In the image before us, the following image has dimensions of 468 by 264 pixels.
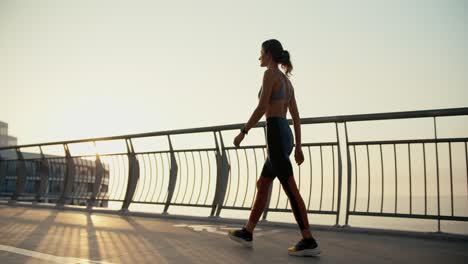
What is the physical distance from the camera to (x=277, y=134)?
4.01 metres

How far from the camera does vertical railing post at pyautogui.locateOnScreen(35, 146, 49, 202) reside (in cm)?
1073

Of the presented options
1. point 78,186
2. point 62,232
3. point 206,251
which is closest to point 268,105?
point 206,251

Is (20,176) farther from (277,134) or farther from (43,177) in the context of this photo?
(277,134)

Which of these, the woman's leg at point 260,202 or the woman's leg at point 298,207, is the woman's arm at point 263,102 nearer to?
the woman's leg at point 260,202

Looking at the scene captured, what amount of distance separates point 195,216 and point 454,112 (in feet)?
14.0

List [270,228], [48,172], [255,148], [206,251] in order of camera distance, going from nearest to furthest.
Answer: [206,251] → [270,228] → [255,148] → [48,172]

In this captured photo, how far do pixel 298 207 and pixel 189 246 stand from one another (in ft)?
3.73

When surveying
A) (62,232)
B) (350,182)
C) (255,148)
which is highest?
(255,148)

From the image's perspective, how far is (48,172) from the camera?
1150cm

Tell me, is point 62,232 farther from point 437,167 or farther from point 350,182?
point 437,167

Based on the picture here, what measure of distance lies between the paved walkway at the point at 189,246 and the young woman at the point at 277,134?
252 mm

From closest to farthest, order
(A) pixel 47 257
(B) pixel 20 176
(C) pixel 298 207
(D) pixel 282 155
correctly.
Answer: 1. (A) pixel 47 257
2. (C) pixel 298 207
3. (D) pixel 282 155
4. (B) pixel 20 176

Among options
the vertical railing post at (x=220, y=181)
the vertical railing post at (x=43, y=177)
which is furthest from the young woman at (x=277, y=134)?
the vertical railing post at (x=43, y=177)

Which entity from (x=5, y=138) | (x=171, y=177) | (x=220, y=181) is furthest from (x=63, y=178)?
(x=5, y=138)
